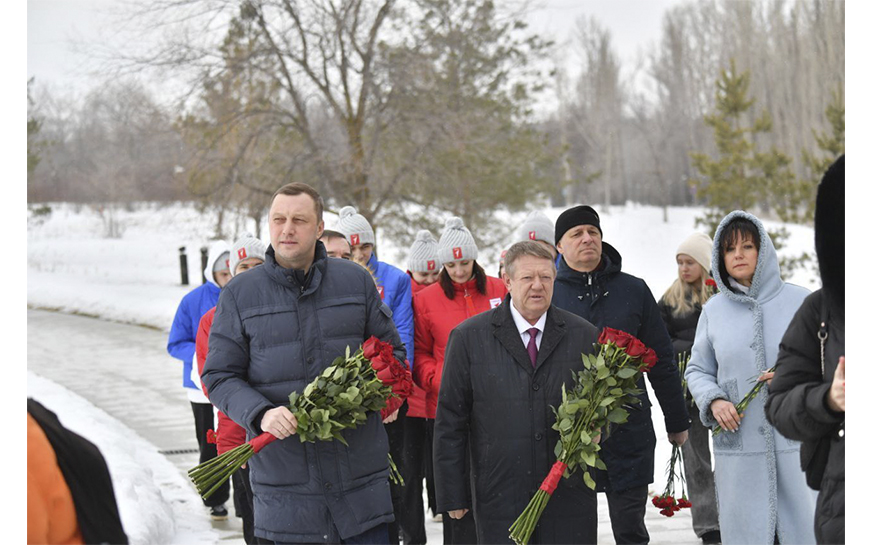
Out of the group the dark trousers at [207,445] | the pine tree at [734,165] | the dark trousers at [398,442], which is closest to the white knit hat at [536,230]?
the dark trousers at [398,442]

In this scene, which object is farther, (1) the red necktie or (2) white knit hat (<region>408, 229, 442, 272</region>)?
Answer: (2) white knit hat (<region>408, 229, 442, 272</region>)

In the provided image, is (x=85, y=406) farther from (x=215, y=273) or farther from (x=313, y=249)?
(x=313, y=249)

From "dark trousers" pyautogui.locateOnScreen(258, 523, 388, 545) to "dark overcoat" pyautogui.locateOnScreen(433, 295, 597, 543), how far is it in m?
0.31

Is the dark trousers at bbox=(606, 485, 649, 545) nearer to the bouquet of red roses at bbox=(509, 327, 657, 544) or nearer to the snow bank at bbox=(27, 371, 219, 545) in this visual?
the bouquet of red roses at bbox=(509, 327, 657, 544)

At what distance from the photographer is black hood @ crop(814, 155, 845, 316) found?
9.64ft

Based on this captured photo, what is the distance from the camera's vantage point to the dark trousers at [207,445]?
7965 mm

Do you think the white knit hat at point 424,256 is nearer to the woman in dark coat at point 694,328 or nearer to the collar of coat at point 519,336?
the woman in dark coat at point 694,328

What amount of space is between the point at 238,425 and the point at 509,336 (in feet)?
5.03

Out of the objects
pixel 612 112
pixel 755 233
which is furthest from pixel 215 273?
pixel 612 112

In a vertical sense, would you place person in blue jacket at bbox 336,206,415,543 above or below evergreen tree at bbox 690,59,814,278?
below

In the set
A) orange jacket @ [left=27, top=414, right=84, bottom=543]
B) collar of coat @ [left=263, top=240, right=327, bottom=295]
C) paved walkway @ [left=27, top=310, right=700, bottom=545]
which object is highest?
collar of coat @ [left=263, top=240, right=327, bottom=295]

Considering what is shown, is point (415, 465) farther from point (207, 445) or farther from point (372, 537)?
point (372, 537)

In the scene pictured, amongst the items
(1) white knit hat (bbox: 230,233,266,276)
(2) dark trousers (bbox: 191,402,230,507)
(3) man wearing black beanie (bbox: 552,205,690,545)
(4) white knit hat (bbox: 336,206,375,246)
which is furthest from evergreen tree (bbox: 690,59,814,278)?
(3) man wearing black beanie (bbox: 552,205,690,545)

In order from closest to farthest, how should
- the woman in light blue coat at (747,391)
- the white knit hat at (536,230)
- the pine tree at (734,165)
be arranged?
the woman in light blue coat at (747,391) < the white knit hat at (536,230) < the pine tree at (734,165)
